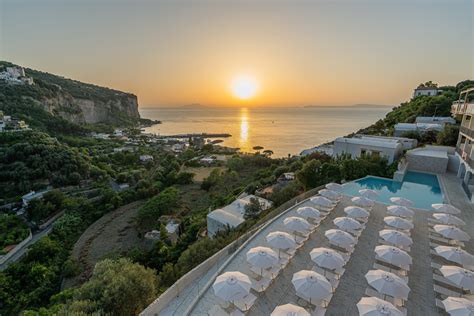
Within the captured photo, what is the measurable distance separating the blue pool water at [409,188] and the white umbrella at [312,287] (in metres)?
8.76

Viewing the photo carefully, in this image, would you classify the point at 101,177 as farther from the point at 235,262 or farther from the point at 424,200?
the point at 424,200

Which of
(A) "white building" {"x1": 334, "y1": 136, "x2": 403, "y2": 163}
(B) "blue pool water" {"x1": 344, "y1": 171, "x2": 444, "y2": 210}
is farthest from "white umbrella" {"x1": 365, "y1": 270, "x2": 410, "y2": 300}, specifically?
(A) "white building" {"x1": 334, "y1": 136, "x2": 403, "y2": 163}

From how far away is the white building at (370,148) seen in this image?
18109 mm

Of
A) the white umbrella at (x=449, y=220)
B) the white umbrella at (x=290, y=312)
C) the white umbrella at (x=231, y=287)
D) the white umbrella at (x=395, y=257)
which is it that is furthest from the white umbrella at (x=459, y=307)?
the white umbrella at (x=449, y=220)

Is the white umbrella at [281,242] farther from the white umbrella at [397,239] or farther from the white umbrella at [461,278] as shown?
the white umbrella at [461,278]

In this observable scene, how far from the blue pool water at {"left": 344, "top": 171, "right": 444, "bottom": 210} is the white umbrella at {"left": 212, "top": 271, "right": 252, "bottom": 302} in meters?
9.86

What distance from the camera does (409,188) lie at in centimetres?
1420

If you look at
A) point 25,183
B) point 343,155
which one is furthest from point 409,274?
point 25,183

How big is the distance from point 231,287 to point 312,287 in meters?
1.95

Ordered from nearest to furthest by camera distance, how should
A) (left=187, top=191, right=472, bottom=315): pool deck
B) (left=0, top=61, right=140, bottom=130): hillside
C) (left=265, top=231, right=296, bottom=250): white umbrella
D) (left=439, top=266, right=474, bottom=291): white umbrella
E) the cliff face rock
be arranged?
(left=439, top=266, right=474, bottom=291): white umbrella < (left=187, top=191, right=472, bottom=315): pool deck < (left=265, top=231, right=296, bottom=250): white umbrella < (left=0, top=61, right=140, bottom=130): hillside < the cliff face rock

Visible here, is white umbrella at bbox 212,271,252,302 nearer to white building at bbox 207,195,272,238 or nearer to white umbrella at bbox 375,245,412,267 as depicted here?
white umbrella at bbox 375,245,412,267

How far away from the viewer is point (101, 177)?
3136 centimetres

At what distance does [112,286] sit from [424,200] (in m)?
14.8

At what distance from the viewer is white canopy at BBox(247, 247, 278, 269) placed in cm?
666
